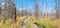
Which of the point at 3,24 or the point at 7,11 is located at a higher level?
the point at 7,11

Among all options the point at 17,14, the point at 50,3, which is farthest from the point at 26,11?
the point at 50,3

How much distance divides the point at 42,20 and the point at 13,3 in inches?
18.6

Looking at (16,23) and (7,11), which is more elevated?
(7,11)

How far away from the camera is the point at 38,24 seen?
85.7 inches

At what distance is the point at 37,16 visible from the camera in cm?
218

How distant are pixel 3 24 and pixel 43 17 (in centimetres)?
57

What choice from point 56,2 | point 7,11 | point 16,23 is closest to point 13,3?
point 7,11

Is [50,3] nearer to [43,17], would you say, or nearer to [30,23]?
[43,17]

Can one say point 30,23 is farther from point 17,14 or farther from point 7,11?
point 7,11

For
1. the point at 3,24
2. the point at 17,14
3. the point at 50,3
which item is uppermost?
the point at 50,3

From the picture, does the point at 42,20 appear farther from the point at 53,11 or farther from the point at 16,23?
the point at 16,23

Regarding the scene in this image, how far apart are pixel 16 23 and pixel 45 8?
1.50 ft

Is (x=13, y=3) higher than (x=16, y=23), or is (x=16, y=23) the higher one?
(x=13, y=3)

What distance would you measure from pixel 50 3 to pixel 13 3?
517 mm
